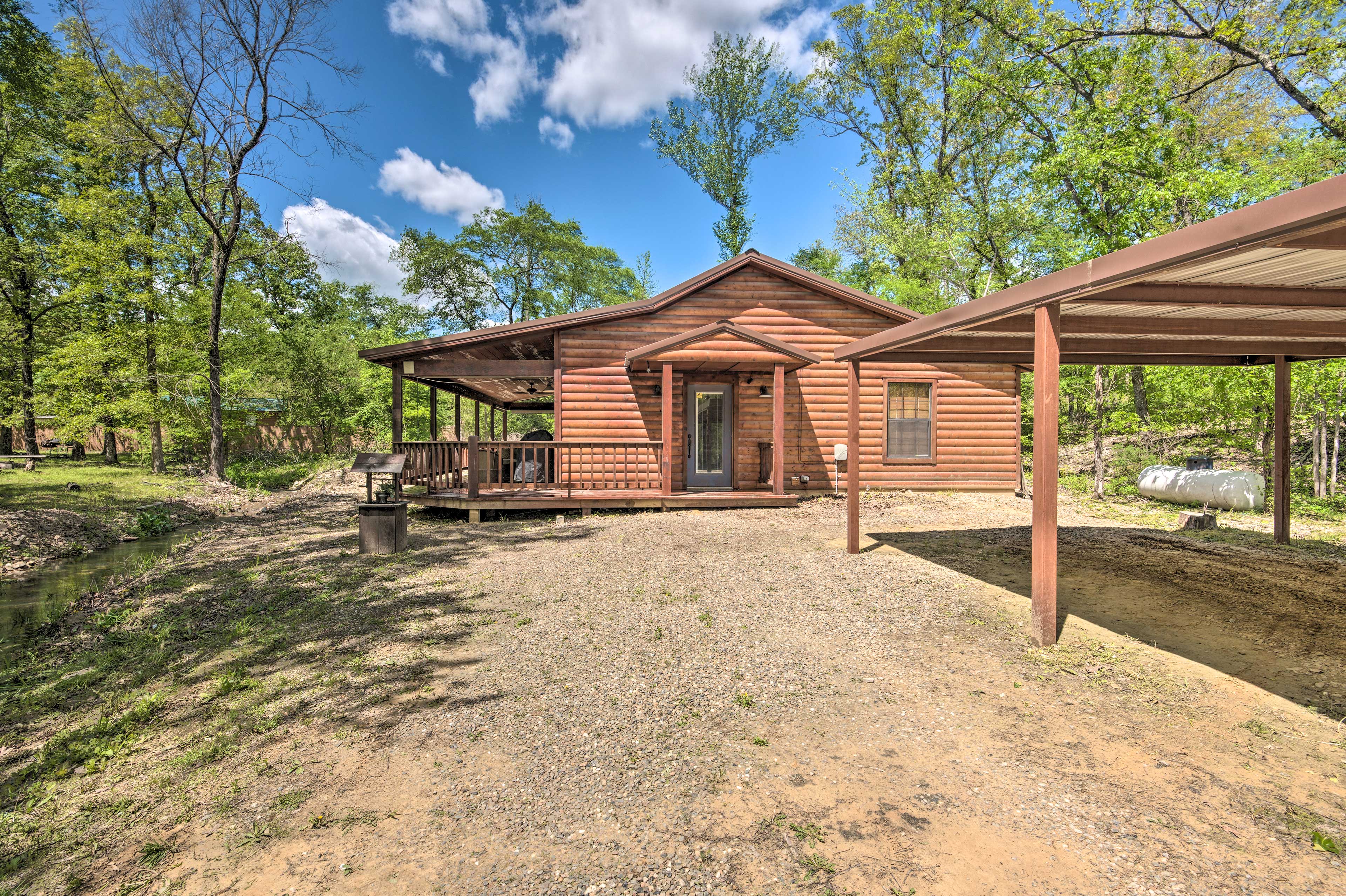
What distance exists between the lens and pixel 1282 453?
23.7 feet

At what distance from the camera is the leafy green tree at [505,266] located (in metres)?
29.3

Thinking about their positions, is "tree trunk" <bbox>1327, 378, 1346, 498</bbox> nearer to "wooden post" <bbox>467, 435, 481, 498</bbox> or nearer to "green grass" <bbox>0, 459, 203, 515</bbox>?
"wooden post" <bbox>467, 435, 481, 498</bbox>

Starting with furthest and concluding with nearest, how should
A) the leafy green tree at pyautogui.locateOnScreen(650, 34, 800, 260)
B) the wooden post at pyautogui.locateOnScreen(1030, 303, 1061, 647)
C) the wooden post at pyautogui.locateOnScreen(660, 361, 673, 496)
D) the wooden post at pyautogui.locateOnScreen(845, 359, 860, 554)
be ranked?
the leafy green tree at pyautogui.locateOnScreen(650, 34, 800, 260) → the wooden post at pyautogui.locateOnScreen(660, 361, 673, 496) → the wooden post at pyautogui.locateOnScreen(845, 359, 860, 554) → the wooden post at pyautogui.locateOnScreen(1030, 303, 1061, 647)

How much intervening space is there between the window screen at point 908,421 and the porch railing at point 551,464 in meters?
5.27

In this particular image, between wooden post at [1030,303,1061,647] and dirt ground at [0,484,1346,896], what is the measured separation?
309 millimetres

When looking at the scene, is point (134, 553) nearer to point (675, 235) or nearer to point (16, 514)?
point (16, 514)

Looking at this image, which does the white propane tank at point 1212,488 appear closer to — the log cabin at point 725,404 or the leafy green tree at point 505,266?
the log cabin at point 725,404

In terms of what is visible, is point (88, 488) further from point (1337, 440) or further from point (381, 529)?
point (1337, 440)

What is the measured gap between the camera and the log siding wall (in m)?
11.1

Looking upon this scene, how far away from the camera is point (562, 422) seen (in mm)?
10961

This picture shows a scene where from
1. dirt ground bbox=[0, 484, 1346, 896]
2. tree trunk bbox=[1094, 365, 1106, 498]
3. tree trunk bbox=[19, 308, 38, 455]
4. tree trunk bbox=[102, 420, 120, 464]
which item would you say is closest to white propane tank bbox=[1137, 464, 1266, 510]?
tree trunk bbox=[1094, 365, 1106, 498]

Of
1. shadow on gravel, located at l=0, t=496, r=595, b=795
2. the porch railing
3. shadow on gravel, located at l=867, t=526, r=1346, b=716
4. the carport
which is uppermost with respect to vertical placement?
the carport

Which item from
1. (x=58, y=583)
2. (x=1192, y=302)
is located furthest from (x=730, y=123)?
(x=58, y=583)

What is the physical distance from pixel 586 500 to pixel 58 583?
7082mm
